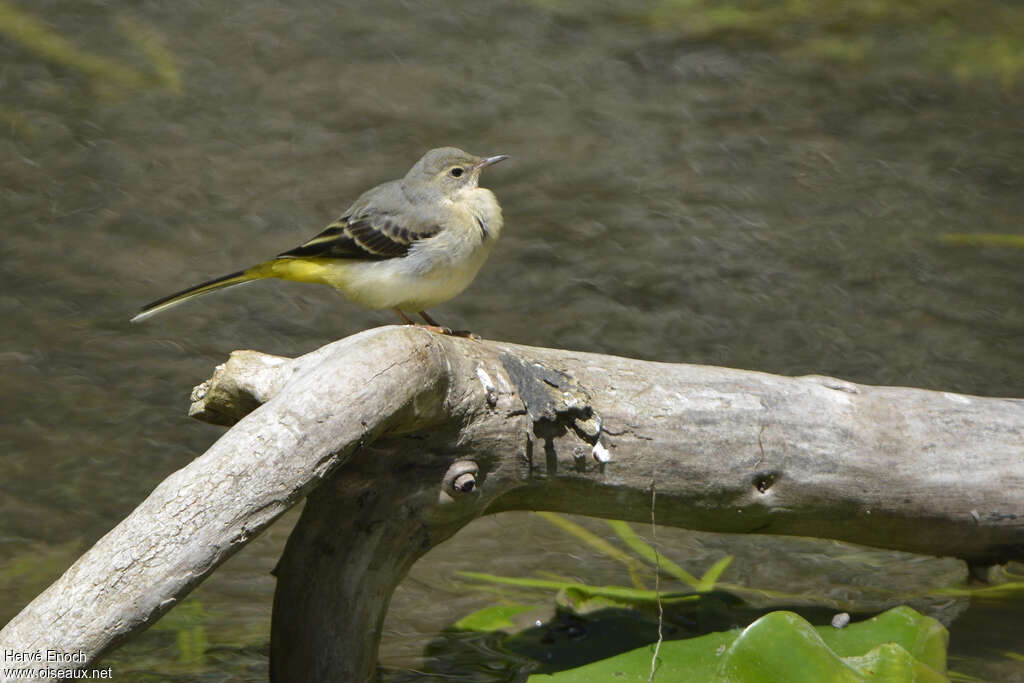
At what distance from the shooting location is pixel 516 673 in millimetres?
3342

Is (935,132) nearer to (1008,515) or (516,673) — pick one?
(1008,515)

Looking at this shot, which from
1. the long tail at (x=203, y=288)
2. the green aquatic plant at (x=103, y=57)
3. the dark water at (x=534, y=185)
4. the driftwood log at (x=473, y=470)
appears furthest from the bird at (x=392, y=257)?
the green aquatic plant at (x=103, y=57)

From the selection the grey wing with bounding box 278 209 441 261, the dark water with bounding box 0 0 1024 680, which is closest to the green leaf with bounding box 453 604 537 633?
the grey wing with bounding box 278 209 441 261

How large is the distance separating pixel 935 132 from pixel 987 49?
57 centimetres

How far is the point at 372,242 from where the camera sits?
142 inches

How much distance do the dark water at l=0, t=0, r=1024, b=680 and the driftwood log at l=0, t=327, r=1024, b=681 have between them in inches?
86.3

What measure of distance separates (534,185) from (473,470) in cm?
322

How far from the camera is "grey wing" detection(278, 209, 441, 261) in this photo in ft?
11.8

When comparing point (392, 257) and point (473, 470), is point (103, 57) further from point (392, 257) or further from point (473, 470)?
point (473, 470)

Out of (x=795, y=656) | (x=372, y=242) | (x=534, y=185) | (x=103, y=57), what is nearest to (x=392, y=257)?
(x=372, y=242)

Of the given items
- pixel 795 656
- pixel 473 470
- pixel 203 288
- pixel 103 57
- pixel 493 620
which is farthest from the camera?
pixel 103 57

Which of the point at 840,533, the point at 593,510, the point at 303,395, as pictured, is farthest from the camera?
the point at 840,533

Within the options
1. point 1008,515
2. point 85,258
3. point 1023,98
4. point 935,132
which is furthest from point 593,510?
point 1023,98

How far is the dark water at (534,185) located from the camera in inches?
217
